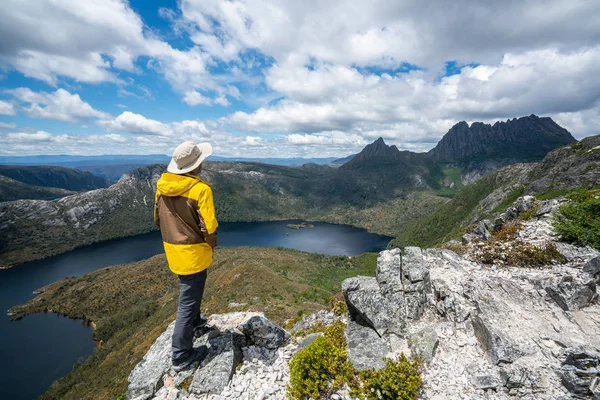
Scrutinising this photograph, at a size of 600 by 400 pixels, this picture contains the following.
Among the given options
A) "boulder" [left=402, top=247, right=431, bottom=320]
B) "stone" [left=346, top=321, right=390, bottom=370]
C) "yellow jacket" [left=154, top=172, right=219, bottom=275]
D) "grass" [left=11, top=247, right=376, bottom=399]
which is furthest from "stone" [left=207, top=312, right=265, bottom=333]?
"grass" [left=11, top=247, right=376, bottom=399]

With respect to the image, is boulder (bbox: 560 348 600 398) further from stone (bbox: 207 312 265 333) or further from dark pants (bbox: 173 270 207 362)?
dark pants (bbox: 173 270 207 362)

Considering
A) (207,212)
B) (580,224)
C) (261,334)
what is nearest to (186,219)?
(207,212)

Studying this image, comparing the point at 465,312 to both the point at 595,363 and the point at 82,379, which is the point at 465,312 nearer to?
the point at 595,363

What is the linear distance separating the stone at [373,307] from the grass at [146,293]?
14.0 meters

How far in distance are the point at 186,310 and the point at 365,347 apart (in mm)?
4981

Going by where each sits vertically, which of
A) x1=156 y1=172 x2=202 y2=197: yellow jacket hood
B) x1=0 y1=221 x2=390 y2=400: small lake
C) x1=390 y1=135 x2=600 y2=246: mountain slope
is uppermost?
x1=156 y1=172 x2=202 y2=197: yellow jacket hood

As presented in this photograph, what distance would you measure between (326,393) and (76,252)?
197 meters

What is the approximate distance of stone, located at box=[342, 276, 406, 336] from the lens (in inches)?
302

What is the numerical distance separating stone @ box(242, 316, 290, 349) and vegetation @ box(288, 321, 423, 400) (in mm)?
1488

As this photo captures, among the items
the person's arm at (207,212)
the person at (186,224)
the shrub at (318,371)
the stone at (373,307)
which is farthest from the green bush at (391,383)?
the person's arm at (207,212)

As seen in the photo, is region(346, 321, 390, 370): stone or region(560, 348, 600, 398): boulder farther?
region(346, 321, 390, 370): stone

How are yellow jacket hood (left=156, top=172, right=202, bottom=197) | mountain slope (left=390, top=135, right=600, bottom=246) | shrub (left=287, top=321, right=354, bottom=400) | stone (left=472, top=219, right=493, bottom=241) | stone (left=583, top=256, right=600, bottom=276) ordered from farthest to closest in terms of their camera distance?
1. mountain slope (left=390, top=135, right=600, bottom=246)
2. stone (left=472, top=219, right=493, bottom=241)
3. stone (left=583, top=256, right=600, bottom=276)
4. shrub (left=287, top=321, right=354, bottom=400)
5. yellow jacket hood (left=156, top=172, right=202, bottom=197)

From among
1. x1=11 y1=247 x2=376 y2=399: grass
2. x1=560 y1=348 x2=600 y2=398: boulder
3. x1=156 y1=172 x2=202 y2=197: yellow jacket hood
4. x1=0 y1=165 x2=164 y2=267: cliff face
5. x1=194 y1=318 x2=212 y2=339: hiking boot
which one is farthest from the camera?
x1=0 y1=165 x2=164 y2=267: cliff face

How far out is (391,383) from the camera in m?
5.64
